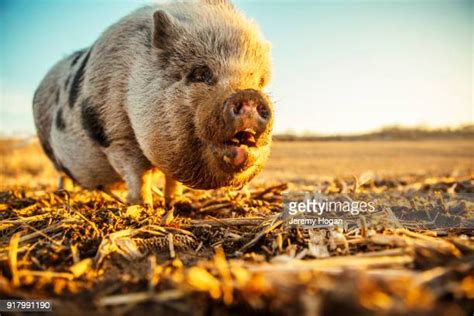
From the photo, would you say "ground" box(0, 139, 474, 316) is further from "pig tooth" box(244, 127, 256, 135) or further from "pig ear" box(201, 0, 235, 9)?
"pig ear" box(201, 0, 235, 9)

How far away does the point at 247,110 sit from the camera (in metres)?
2.76

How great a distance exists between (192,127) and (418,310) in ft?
7.77

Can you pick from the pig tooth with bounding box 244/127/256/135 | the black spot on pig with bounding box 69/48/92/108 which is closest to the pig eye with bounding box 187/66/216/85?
the pig tooth with bounding box 244/127/256/135

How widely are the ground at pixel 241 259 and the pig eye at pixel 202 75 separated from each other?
3.82ft

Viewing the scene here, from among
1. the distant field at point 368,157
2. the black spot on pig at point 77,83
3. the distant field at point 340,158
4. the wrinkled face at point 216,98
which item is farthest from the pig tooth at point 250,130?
the distant field at point 340,158

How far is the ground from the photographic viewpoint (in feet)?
4.62

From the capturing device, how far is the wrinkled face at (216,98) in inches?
113

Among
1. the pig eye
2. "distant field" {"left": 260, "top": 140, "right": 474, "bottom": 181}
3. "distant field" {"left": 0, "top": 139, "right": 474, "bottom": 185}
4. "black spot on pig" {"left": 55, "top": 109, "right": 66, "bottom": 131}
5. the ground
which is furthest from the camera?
"distant field" {"left": 0, "top": 139, "right": 474, "bottom": 185}

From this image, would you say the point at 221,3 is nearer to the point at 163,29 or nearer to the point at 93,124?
the point at 163,29

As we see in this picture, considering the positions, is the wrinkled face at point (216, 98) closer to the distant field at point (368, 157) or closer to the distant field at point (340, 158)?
the distant field at point (368, 157)

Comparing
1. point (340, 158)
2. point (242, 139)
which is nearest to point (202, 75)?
point (242, 139)

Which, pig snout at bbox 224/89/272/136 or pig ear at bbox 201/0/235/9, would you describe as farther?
pig ear at bbox 201/0/235/9

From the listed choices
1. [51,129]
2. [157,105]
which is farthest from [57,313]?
[51,129]

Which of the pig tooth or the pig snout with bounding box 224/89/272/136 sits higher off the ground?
the pig snout with bounding box 224/89/272/136
